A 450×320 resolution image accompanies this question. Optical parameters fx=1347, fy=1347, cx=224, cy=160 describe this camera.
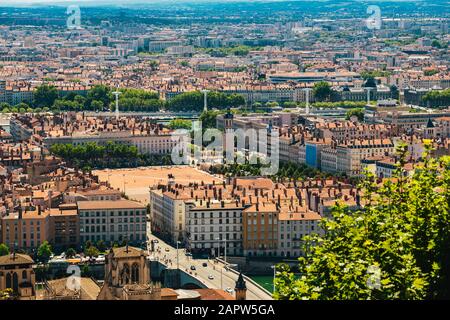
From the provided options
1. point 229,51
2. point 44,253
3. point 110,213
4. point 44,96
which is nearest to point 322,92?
point 44,96

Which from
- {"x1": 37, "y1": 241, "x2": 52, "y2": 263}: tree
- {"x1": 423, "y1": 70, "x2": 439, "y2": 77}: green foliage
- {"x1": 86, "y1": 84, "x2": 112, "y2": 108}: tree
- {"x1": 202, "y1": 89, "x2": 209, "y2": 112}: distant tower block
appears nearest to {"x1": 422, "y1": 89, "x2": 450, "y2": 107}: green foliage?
{"x1": 202, "y1": 89, "x2": 209, "y2": 112}: distant tower block

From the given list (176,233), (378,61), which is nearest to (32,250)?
(176,233)

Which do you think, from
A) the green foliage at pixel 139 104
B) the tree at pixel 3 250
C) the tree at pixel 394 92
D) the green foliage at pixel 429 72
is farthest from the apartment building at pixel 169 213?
the green foliage at pixel 429 72

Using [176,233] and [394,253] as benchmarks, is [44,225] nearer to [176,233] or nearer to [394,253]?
[176,233]

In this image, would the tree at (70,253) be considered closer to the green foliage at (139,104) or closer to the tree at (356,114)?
the tree at (356,114)

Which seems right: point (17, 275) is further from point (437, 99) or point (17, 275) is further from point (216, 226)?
point (437, 99)

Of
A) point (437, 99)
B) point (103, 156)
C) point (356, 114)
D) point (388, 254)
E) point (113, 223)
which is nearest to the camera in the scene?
point (388, 254)
